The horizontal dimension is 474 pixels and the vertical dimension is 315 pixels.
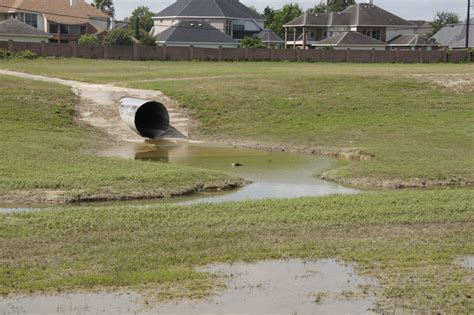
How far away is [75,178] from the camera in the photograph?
58.7 feet

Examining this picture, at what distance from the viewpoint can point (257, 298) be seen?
992 cm

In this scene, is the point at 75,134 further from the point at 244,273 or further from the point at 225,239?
the point at 244,273

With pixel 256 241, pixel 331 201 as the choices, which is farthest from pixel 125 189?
pixel 256 241

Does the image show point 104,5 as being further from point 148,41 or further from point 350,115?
point 350,115

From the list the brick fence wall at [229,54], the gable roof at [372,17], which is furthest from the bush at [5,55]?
the gable roof at [372,17]

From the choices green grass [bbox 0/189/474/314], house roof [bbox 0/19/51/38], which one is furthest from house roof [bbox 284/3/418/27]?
green grass [bbox 0/189/474/314]

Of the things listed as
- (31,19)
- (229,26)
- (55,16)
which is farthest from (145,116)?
(229,26)

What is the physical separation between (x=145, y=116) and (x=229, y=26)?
6692cm

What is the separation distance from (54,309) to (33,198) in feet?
24.1

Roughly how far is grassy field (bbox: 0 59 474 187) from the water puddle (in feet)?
28.9

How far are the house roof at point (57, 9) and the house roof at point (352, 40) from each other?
93.2ft

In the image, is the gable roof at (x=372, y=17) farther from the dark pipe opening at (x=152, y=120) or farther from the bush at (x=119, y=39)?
the dark pipe opening at (x=152, y=120)

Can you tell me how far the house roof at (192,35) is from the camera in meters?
82.6

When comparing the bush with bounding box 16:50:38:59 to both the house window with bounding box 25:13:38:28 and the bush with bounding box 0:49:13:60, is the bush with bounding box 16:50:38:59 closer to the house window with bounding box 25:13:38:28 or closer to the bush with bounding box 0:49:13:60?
the bush with bounding box 0:49:13:60
